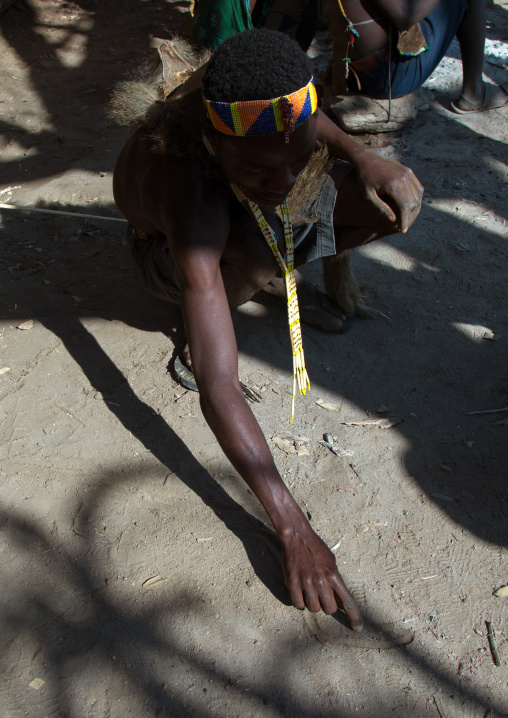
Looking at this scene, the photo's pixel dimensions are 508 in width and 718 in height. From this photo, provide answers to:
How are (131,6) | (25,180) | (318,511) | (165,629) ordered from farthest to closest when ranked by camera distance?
(131,6)
(25,180)
(318,511)
(165,629)

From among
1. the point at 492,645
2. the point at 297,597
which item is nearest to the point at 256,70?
the point at 297,597

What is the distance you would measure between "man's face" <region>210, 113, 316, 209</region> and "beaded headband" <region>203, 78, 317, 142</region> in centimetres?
2

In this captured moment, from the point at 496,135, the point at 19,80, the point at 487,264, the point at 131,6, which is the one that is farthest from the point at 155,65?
the point at 131,6

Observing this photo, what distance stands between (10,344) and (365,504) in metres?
1.61

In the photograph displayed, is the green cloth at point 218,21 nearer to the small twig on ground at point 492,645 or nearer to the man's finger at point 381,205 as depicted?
the man's finger at point 381,205

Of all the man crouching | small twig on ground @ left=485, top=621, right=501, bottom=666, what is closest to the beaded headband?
the man crouching

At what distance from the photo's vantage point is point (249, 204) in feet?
6.44

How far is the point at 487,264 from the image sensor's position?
2977 mm

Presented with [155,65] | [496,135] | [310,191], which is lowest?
[496,135]

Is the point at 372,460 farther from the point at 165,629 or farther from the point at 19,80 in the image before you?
the point at 19,80

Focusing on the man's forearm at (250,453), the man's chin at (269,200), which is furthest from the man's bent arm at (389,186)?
Result: the man's forearm at (250,453)

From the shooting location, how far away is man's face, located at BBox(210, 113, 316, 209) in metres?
1.63

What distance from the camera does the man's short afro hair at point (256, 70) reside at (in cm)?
154

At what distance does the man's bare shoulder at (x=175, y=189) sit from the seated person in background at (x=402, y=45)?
6.83 ft
